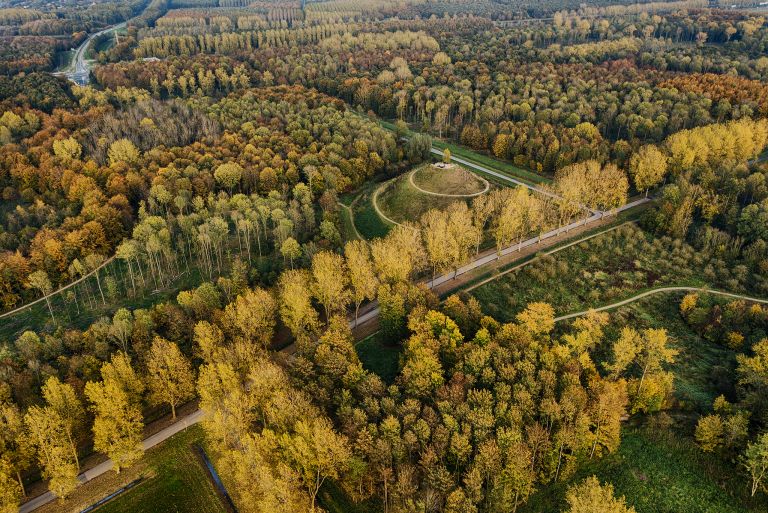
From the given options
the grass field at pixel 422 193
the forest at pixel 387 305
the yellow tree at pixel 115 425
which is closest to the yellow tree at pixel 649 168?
the forest at pixel 387 305

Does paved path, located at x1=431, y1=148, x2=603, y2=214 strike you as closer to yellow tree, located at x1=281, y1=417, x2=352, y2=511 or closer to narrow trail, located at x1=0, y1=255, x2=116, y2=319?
yellow tree, located at x1=281, y1=417, x2=352, y2=511

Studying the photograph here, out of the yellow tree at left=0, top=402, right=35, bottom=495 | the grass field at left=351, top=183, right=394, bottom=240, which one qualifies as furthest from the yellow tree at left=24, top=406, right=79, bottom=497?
the grass field at left=351, top=183, right=394, bottom=240

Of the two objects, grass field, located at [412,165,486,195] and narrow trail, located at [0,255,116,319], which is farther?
grass field, located at [412,165,486,195]

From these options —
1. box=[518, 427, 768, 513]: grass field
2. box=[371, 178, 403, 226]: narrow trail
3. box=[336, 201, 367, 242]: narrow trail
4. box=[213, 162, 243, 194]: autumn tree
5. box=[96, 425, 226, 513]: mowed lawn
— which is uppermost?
box=[213, 162, 243, 194]: autumn tree

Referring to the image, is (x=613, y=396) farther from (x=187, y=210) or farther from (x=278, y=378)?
(x=187, y=210)

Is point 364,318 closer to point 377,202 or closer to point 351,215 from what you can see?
point 351,215
